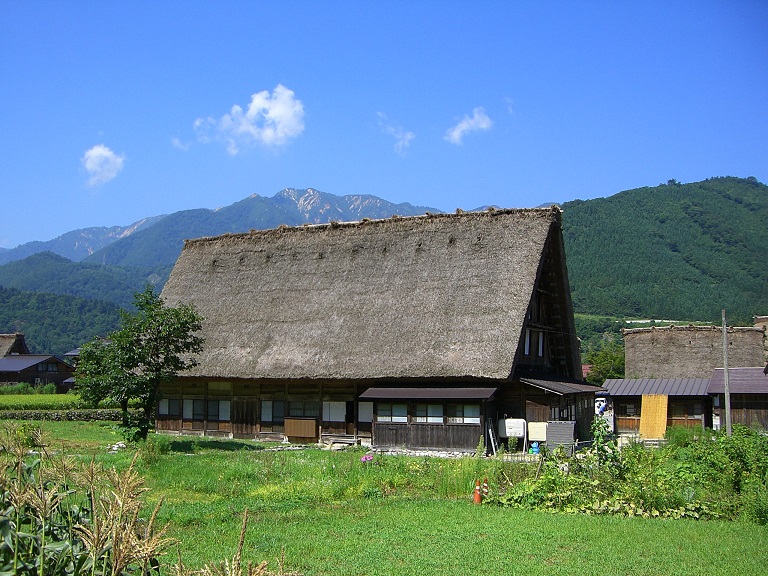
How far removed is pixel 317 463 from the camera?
1786 centimetres

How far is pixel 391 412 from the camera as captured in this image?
25750 millimetres

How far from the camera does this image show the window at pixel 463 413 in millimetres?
24547

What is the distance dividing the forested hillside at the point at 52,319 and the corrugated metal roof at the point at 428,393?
101 meters

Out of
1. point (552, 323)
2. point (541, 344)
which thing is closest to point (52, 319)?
point (552, 323)

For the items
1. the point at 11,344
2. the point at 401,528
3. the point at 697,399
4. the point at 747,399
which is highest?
the point at 11,344

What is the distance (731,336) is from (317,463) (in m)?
32.0

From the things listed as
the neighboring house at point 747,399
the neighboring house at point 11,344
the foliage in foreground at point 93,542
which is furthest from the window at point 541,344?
the neighboring house at point 11,344

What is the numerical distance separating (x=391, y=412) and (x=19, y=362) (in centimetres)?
5201

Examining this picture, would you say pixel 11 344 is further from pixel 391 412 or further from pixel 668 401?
pixel 668 401

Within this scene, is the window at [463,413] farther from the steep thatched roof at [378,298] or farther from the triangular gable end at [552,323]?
the triangular gable end at [552,323]

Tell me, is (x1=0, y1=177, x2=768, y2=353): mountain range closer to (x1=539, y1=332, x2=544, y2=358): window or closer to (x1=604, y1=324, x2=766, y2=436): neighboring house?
(x1=604, y1=324, x2=766, y2=436): neighboring house

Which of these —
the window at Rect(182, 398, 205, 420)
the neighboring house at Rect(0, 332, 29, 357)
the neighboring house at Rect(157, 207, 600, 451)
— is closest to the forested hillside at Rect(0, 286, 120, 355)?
the neighboring house at Rect(0, 332, 29, 357)

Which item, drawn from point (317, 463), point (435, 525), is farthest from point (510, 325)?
point (435, 525)

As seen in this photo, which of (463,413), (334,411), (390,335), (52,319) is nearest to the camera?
(463,413)
